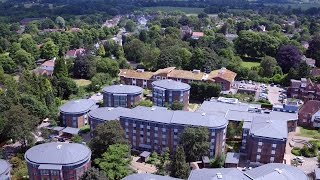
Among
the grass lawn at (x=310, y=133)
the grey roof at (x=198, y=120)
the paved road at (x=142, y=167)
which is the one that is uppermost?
the grey roof at (x=198, y=120)

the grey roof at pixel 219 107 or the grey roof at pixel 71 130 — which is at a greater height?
the grey roof at pixel 219 107

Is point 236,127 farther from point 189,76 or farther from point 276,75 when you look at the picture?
point 276,75

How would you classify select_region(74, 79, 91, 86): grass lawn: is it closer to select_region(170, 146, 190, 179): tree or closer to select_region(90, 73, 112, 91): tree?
select_region(90, 73, 112, 91): tree

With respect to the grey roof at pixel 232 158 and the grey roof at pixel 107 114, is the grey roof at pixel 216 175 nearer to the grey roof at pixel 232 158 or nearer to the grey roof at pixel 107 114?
the grey roof at pixel 232 158

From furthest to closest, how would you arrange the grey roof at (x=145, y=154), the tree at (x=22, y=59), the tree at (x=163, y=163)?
the tree at (x=22, y=59) → the grey roof at (x=145, y=154) → the tree at (x=163, y=163)

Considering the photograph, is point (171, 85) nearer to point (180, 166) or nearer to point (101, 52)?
point (180, 166)

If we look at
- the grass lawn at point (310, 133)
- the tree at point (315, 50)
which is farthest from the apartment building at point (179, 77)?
the tree at point (315, 50)

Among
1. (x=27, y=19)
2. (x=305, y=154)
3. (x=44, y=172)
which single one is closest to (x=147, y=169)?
(x=44, y=172)
